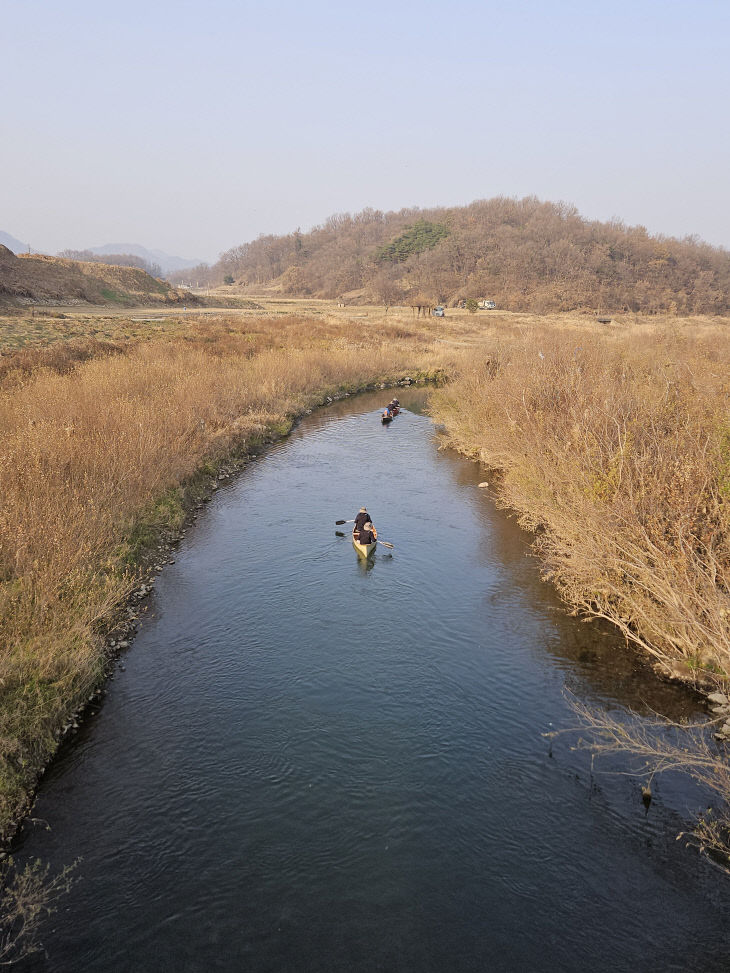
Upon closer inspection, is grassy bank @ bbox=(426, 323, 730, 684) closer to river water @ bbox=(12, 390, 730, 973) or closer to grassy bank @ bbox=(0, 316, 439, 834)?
river water @ bbox=(12, 390, 730, 973)

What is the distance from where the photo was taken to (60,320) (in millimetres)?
49531

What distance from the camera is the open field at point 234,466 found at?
11.0m

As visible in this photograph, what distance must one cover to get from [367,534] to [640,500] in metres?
7.12

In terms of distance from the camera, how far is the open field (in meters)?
11.0

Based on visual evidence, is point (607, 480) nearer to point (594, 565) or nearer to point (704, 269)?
point (594, 565)

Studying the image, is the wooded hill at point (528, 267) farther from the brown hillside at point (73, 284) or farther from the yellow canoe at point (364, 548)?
the yellow canoe at point (364, 548)

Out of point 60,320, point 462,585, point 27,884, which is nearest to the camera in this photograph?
point 27,884

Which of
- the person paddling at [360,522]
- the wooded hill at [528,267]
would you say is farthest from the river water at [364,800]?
the wooded hill at [528,267]

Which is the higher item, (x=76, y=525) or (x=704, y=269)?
(x=704, y=269)

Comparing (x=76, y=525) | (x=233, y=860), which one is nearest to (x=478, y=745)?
(x=233, y=860)

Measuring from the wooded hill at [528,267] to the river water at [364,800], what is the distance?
91329mm

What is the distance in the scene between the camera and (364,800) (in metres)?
9.37

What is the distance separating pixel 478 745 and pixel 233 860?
421cm

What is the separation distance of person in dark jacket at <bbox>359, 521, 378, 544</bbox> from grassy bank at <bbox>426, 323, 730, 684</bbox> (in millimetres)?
4540
